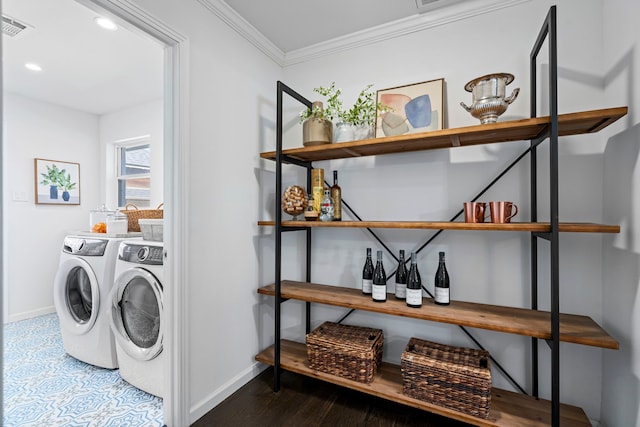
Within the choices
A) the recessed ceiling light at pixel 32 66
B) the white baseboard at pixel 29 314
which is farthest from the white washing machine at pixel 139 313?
the white baseboard at pixel 29 314

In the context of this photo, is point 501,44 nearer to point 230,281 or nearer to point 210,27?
point 210,27

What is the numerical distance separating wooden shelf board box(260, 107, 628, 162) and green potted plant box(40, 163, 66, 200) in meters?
3.27

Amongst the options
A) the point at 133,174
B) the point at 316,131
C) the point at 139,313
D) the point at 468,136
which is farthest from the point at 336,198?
the point at 133,174

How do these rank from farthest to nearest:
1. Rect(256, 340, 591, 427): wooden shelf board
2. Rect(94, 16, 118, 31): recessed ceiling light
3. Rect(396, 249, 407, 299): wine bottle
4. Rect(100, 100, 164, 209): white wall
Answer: Rect(100, 100, 164, 209): white wall
Rect(94, 16, 118, 31): recessed ceiling light
Rect(396, 249, 407, 299): wine bottle
Rect(256, 340, 591, 427): wooden shelf board

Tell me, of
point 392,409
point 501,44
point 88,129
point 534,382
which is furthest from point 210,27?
point 88,129

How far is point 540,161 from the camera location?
164 centimetres

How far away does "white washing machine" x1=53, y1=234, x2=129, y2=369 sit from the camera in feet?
7.19

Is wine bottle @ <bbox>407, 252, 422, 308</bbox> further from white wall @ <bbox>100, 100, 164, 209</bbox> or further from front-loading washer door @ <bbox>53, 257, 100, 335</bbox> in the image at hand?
white wall @ <bbox>100, 100, 164, 209</bbox>

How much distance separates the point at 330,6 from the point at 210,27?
72 cm

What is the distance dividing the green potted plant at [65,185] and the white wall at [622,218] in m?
5.11

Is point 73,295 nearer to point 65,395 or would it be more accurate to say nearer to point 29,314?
point 65,395

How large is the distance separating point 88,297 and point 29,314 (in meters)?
1.90

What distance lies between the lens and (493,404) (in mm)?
1556

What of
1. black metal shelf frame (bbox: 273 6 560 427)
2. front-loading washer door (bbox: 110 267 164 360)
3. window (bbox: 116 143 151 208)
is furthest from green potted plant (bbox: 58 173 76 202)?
black metal shelf frame (bbox: 273 6 560 427)
